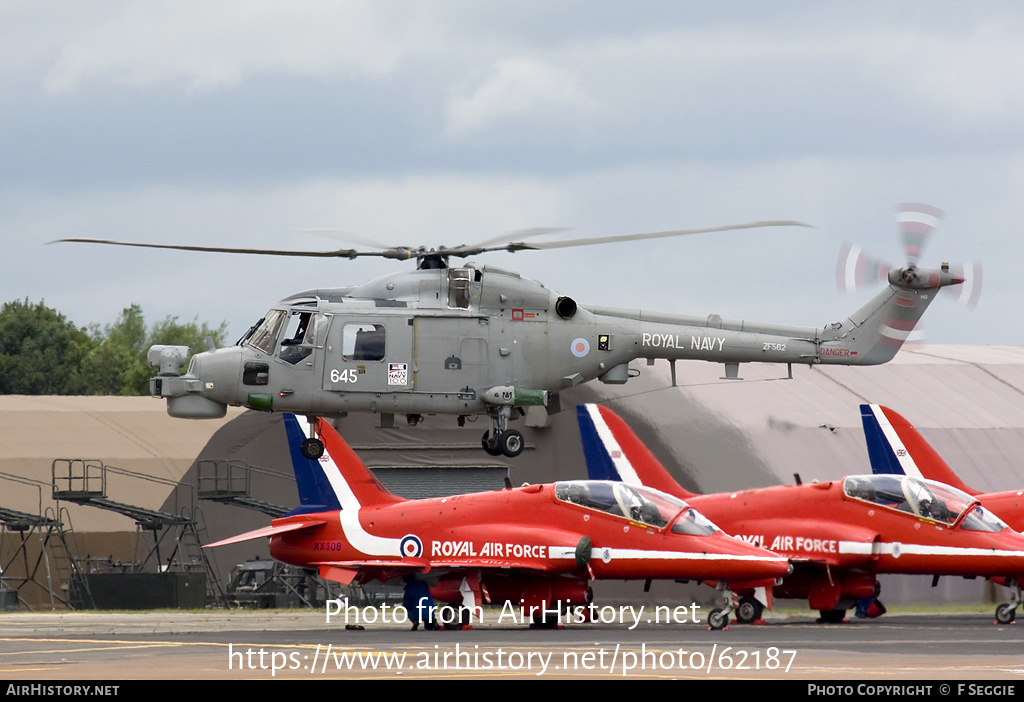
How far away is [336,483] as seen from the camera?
3691 cm

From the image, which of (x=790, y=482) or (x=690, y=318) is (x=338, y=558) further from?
(x=790, y=482)

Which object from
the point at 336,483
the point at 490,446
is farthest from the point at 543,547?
the point at 336,483

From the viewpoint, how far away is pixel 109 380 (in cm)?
10212

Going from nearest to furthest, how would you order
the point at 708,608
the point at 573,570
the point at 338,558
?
the point at 573,570, the point at 338,558, the point at 708,608

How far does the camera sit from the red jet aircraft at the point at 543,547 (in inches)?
1277

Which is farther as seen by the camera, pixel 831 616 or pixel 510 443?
pixel 831 616

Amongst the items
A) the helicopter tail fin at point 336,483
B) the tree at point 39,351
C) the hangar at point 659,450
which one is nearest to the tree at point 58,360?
the tree at point 39,351

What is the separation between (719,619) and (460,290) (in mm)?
8198

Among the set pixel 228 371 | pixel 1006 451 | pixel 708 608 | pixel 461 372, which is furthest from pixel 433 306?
pixel 1006 451

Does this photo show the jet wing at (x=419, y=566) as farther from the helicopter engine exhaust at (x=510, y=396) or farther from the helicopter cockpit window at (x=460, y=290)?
the helicopter cockpit window at (x=460, y=290)

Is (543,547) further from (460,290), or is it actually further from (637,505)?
(460,290)

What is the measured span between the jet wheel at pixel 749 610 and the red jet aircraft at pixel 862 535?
2cm

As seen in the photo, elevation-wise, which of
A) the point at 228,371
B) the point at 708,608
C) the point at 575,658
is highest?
the point at 228,371

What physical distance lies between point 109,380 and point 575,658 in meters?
83.7
